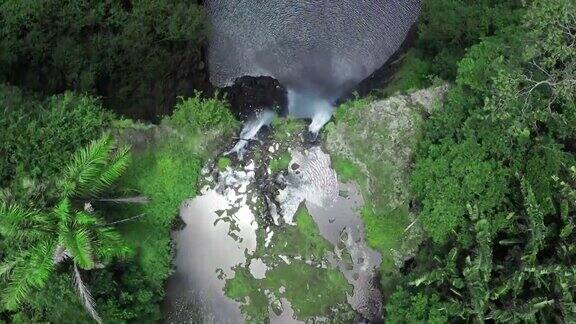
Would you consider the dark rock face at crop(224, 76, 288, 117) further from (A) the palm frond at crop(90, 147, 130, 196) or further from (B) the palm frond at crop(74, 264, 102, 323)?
(B) the palm frond at crop(74, 264, 102, 323)

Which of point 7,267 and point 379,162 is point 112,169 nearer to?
point 7,267

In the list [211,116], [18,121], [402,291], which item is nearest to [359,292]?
[402,291]

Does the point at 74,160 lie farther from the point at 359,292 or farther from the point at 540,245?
the point at 540,245

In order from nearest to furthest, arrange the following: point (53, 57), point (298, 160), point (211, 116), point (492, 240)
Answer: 1. point (492, 240)
2. point (53, 57)
3. point (211, 116)
4. point (298, 160)

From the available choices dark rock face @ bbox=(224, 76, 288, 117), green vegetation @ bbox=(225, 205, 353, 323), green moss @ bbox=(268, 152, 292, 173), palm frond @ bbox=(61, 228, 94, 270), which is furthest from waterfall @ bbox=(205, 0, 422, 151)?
palm frond @ bbox=(61, 228, 94, 270)

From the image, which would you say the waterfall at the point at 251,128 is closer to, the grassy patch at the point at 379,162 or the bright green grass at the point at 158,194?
the bright green grass at the point at 158,194

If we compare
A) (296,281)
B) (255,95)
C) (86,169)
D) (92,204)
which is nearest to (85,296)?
(92,204)

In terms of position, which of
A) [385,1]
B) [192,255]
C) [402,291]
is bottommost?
[192,255]

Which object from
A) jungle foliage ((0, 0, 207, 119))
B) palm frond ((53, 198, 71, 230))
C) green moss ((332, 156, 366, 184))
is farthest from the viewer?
green moss ((332, 156, 366, 184))
